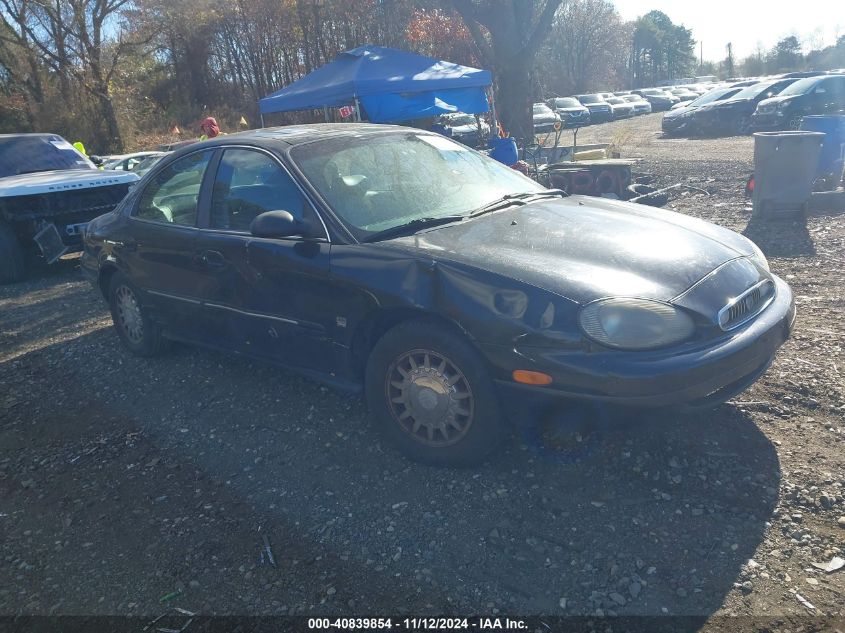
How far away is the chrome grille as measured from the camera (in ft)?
9.90

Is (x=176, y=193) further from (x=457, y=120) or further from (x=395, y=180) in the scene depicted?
(x=457, y=120)

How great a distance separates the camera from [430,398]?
3.24 metres

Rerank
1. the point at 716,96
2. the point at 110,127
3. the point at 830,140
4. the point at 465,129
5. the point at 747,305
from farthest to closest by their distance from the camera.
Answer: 1. the point at 110,127
2. the point at 716,96
3. the point at 465,129
4. the point at 830,140
5. the point at 747,305

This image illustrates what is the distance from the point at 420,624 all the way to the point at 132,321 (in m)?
3.83

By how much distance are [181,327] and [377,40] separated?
95.8 ft

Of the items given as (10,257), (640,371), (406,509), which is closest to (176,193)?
(406,509)

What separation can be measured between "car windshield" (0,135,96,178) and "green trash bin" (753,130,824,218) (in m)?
9.31

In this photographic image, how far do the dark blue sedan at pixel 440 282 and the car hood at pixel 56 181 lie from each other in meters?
4.28

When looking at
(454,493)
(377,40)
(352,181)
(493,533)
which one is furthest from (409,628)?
(377,40)

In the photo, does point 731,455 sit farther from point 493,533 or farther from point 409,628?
point 409,628

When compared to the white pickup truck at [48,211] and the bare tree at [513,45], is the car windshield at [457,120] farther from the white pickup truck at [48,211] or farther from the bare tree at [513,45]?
the white pickup truck at [48,211]

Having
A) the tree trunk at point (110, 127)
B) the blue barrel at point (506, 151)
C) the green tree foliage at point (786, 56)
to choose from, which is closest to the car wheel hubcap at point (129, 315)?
the blue barrel at point (506, 151)

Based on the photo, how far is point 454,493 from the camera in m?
3.15

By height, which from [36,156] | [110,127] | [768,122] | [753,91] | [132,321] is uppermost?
[110,127]
